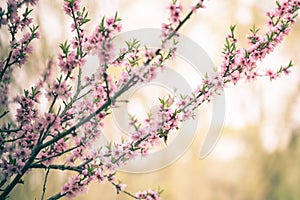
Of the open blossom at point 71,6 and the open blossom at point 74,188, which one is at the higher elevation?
the open blossom at point 71,6

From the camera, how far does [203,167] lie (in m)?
6.47

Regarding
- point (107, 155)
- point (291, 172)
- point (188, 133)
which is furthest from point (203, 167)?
point (107, 155)

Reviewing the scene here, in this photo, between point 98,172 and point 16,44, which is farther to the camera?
point 16,44

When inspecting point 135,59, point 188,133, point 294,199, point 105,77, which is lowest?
point 105,77

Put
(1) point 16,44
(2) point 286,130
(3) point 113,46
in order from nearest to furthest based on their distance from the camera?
(3) point 113,46 → (1) point 16,44 → (2) point 286,130

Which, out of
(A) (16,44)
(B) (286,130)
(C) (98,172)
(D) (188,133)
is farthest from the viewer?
(B) (286,130)

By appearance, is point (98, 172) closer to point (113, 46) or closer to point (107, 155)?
point (107, 155)

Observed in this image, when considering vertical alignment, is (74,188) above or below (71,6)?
below

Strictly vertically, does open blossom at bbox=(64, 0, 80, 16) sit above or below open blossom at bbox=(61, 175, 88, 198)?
above

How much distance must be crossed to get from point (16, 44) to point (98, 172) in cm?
80

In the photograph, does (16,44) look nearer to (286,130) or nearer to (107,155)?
(107,155)

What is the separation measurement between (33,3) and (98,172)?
2.94 feet

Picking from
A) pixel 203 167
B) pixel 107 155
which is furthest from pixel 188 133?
pixel 107 155

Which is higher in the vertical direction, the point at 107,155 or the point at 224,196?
the point at 224,196
